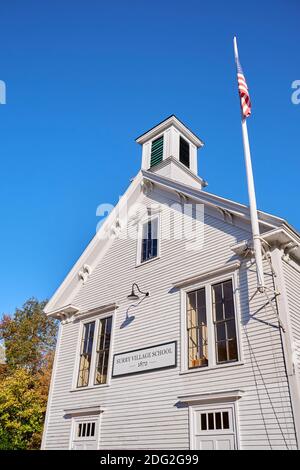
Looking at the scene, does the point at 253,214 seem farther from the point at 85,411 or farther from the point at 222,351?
the point at 85,411

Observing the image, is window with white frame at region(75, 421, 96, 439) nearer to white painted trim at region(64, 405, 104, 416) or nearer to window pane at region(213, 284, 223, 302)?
white painted trim at region(64, 405, 104, 416)

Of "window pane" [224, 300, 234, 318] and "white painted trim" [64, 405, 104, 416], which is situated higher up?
"window pane" [224, 300, 234, 318]

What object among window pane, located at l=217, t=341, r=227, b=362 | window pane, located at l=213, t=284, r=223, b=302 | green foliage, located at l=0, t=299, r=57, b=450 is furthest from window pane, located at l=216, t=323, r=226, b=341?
green foliage, located at l=0, t=299, r=57, b=450

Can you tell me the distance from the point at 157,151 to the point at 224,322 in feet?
31.2

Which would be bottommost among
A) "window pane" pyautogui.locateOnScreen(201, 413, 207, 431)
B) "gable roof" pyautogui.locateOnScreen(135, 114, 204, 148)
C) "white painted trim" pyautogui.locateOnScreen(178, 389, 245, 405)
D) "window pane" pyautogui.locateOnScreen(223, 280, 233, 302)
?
"window pane" pyautogui.locateOnScreen(201, 413, 207, 431)

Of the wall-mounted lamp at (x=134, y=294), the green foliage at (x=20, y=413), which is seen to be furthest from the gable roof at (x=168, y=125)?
the green foliage at (x=20, y=413)

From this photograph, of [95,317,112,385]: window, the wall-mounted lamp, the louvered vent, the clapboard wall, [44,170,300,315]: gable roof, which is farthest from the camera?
the louvered vent

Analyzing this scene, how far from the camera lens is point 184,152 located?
17453 mm

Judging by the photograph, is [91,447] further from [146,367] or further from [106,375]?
[146,367]

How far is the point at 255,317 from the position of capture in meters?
9.34

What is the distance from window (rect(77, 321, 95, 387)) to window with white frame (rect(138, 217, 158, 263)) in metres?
3.17

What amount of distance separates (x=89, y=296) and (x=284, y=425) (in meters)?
8.43

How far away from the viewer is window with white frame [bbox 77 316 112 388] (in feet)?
→ 41.8

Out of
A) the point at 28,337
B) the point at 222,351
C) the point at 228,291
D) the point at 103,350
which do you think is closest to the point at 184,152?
the point at 228,291
